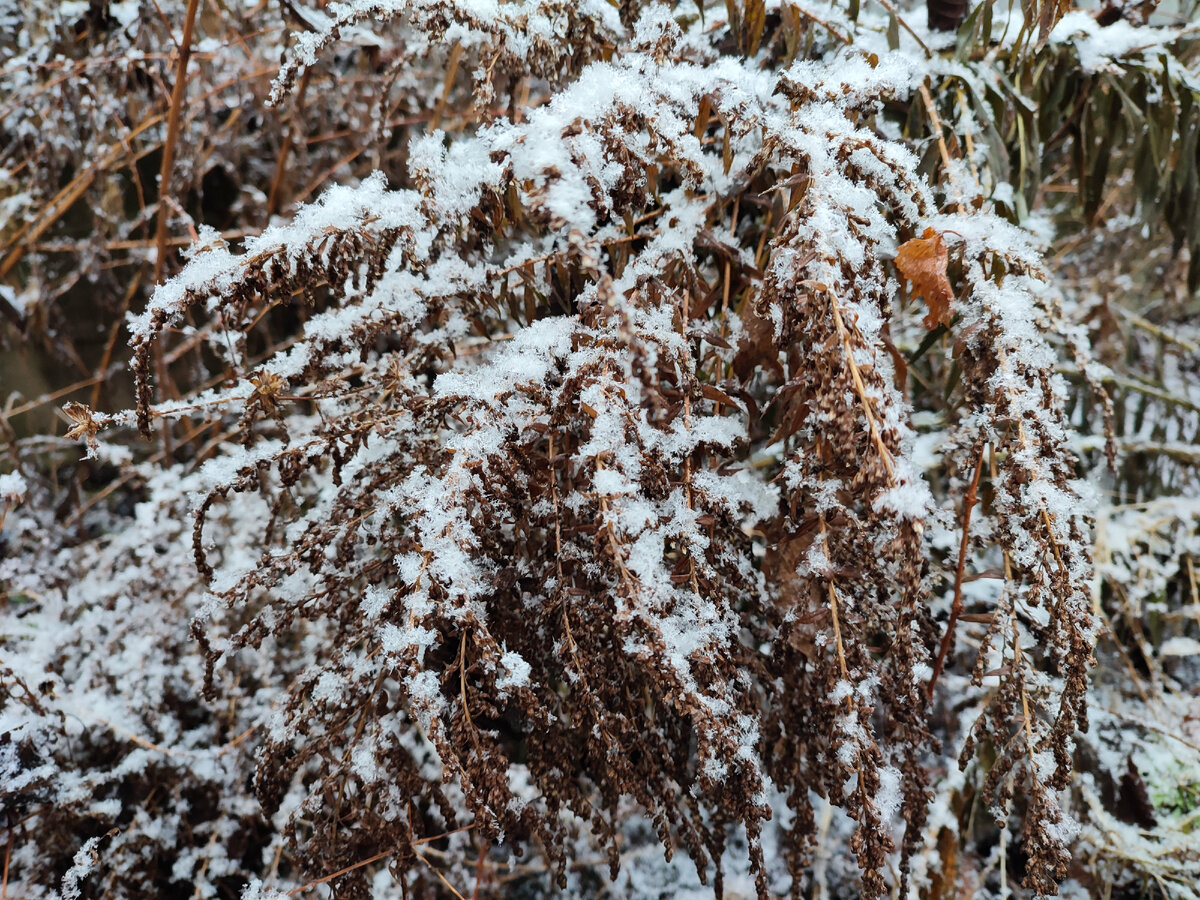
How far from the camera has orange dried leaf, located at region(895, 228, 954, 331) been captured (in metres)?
0.86

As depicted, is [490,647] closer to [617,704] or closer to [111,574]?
[617,704]

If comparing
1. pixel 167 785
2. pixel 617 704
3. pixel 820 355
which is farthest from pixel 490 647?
pixel 167 785

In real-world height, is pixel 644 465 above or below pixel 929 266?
below

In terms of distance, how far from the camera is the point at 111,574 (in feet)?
5.81

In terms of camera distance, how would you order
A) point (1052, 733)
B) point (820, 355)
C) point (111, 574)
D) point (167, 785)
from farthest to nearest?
point (111, 574) → point (167, 785) → point (1052, 733) → point (820, 355)

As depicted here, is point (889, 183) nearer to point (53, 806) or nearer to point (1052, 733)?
point (1052, 733)

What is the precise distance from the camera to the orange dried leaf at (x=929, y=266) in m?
0.86

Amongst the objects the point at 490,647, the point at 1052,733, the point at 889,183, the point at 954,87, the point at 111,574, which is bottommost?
the point at 111,574

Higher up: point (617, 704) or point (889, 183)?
point (889, 183)

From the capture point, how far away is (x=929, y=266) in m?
0.86

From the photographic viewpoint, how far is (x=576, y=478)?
0.86 meters

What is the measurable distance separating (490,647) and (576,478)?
225 millimetres

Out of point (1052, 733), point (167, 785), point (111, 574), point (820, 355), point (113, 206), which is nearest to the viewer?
point (820, 355)

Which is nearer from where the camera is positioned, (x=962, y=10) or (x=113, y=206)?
(x=962, y=10)
